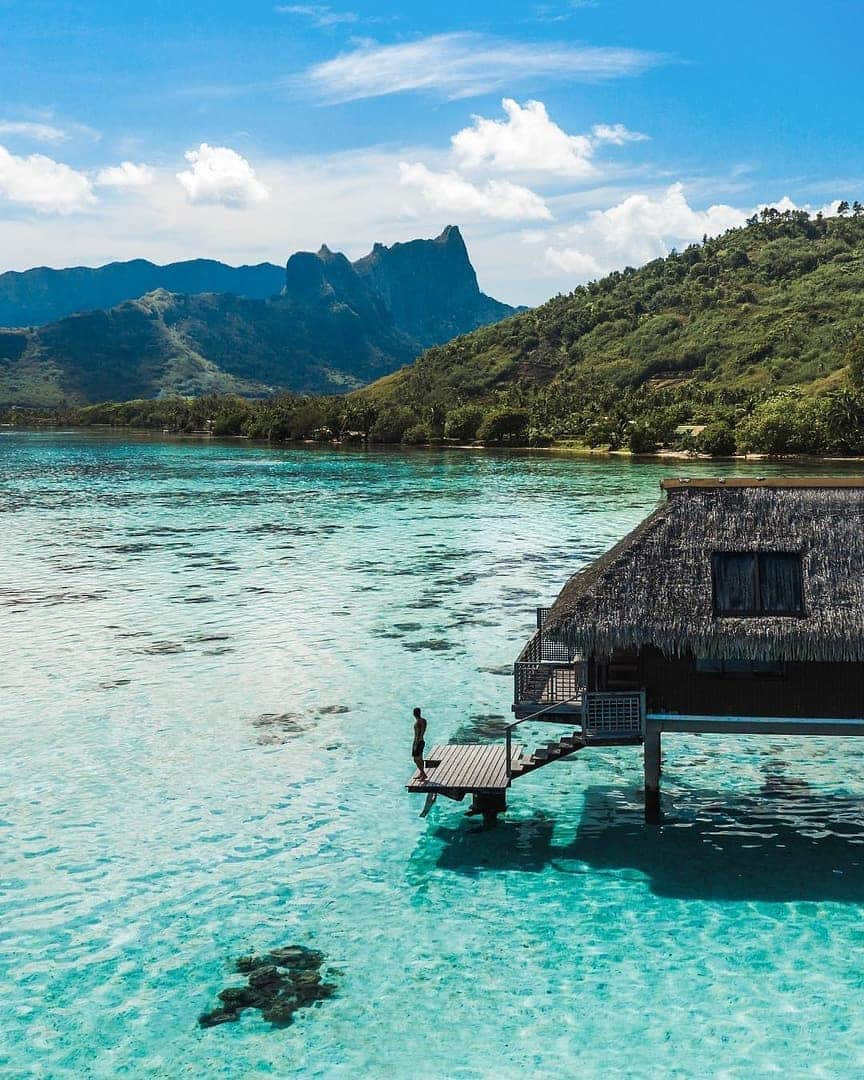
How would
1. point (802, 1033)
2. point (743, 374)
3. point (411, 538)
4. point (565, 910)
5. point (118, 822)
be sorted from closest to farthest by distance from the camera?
point (802, 1033) → point (565, 910) → point (118, 822) → point (411, 538) → point (743, 374)

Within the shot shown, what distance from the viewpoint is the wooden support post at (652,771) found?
19.2 meters

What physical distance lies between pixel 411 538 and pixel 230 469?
216 feet

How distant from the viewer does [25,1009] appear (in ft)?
50.3

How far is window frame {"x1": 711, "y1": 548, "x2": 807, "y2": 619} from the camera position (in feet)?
60.6

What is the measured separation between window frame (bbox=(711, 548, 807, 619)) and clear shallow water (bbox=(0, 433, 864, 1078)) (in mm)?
4645

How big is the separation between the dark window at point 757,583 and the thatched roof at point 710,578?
15 centimetres

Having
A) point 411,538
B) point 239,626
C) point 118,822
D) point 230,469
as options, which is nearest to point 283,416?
point 230,469

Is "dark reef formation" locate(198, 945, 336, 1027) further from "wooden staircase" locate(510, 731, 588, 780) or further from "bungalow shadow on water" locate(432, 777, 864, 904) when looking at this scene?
"wooden staircase" locate(510, 731, 588, 780)

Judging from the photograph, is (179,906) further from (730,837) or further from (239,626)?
(239,626)

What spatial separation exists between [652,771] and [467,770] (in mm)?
3582

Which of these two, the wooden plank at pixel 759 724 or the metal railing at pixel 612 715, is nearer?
the wooden plank at pixel 759 724

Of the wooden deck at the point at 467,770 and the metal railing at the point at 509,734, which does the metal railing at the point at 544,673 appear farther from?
the wooden deck at the point at 467,770

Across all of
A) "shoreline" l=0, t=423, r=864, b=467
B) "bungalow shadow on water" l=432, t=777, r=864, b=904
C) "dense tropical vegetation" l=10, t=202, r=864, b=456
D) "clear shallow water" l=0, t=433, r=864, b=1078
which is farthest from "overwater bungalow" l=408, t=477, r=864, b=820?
"dense tropical vegetation" l=10, t=202, r=864, b=456

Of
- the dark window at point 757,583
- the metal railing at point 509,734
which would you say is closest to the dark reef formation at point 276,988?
the metal railing at point 509,734
